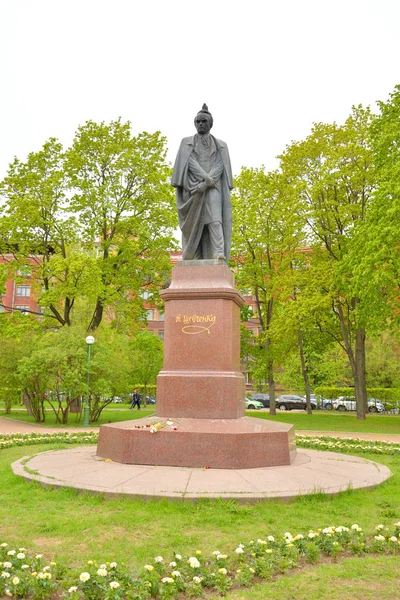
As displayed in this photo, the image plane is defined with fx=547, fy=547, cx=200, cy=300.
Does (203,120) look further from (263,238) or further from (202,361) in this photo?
(263,238)

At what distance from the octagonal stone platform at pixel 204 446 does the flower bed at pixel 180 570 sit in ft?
8.45

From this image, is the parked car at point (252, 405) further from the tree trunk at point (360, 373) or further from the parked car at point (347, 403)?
the tree trunk at point (360, 373)

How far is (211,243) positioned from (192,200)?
0.88m

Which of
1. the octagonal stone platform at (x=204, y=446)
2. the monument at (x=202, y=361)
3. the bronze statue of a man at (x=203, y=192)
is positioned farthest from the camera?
the bronze statue of a man at (x=203, y=192)

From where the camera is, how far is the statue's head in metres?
10.5

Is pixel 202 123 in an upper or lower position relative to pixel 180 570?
upper

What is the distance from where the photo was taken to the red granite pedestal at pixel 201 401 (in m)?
7.55

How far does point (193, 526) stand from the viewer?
5.22 meters

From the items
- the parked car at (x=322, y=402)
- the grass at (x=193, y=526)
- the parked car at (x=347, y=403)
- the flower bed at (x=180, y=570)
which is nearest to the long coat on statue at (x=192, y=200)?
the grass at (x=193, y=526)

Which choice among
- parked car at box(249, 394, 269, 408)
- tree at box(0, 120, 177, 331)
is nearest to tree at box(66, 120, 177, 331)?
tree at box(0, 120, 177, 331)

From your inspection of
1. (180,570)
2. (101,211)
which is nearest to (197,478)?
(180,570)

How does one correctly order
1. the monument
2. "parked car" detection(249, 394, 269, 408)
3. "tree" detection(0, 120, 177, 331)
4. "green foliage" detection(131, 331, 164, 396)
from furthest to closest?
"parked car" detection(249, 394, 269, 408) → "green foliage" detection(131, 331, 164, 396) → "tree" detection(0, 120, 177, 331) → the monument

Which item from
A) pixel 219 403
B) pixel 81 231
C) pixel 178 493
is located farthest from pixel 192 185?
pixel 81 231

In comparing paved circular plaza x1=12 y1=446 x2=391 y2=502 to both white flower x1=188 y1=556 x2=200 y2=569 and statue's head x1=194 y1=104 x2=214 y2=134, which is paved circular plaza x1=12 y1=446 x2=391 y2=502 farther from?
statue's head x1=194 y1=104 x2=214 y2=134
